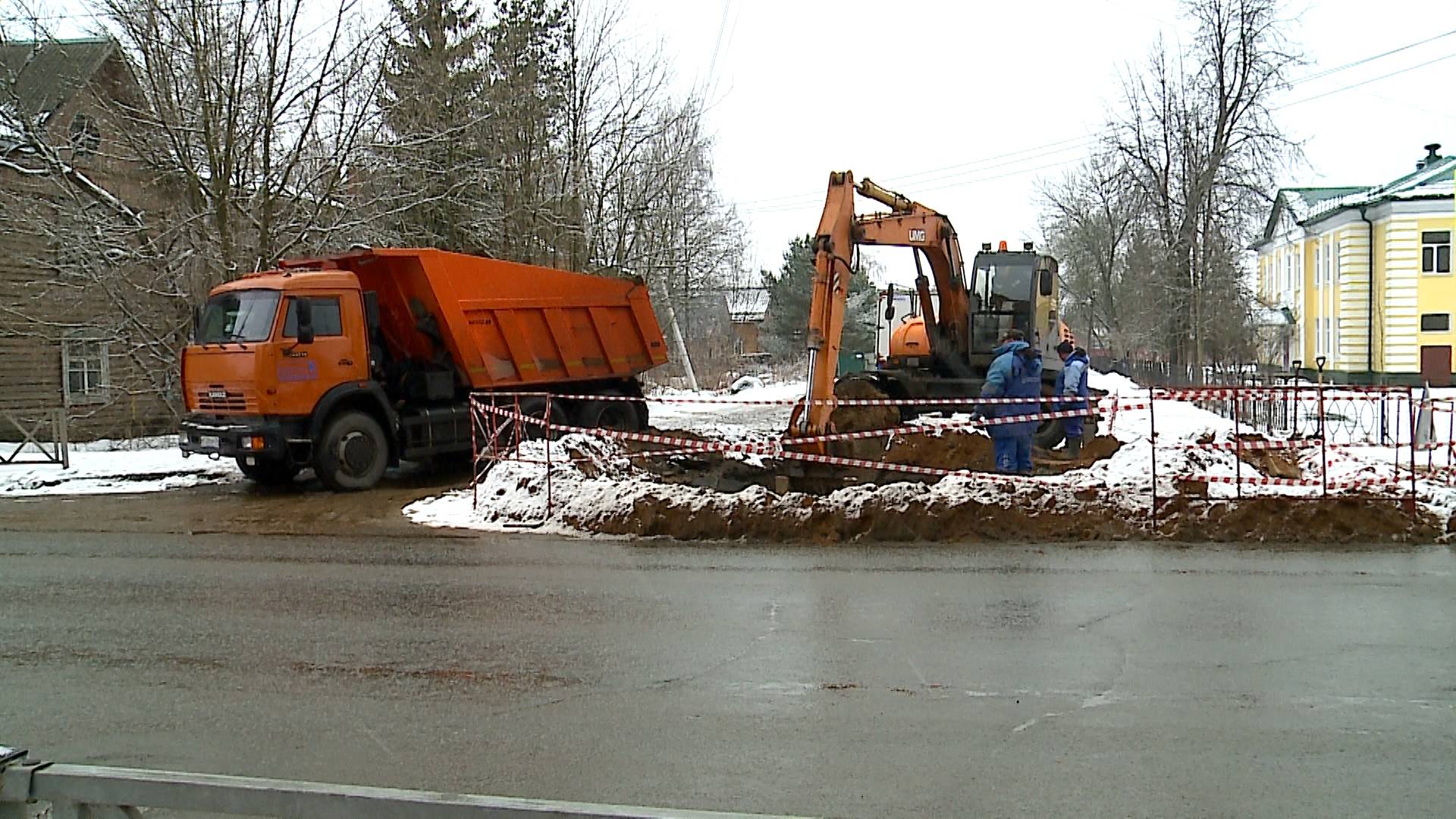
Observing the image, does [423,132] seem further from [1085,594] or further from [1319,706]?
[1319,706]

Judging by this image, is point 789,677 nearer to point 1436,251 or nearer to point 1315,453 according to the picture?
point 1315,453

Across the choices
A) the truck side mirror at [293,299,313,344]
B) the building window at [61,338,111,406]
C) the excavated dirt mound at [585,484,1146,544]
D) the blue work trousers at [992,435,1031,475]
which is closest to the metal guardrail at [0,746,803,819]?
the excavated dirt mound at [585,484,1146,544]

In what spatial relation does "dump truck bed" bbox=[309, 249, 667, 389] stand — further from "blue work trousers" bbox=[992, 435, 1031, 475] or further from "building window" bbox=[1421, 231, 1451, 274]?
"building window" bbox=[1421, 231, 1451, 274]

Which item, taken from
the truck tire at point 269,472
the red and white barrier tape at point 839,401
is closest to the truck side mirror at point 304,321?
the truck tire at point 269,472

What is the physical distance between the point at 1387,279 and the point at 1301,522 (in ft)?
126

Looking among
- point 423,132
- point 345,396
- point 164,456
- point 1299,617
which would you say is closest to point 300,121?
point 423,132

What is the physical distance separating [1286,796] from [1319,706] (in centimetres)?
141

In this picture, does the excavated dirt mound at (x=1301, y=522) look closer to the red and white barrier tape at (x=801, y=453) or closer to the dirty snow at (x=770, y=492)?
the dirty snow at (x=770, y=492)

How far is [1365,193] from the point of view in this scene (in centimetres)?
4775

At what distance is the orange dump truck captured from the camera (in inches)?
621

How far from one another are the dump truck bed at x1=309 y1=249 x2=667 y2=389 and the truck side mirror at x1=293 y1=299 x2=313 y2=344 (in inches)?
44.3

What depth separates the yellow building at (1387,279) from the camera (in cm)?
4381

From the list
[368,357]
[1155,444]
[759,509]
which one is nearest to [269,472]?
[368,357]

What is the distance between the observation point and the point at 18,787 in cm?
324
